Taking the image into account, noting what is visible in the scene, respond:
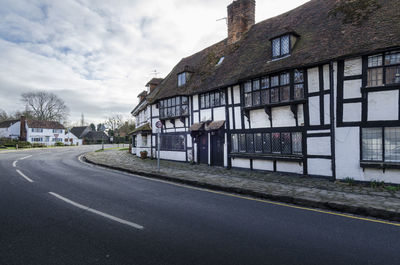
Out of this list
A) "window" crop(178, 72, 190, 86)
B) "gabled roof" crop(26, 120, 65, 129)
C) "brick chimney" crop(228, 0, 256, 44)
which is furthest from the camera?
"gabled roof" crop(26, 120, 65, 129)

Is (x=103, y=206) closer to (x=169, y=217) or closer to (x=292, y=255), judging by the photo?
(x=169, y=217)

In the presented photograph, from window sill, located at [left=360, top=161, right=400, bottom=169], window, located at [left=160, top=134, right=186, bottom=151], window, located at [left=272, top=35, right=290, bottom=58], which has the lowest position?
window sill, located at [left=360, top=161, right=400, bottom=169]

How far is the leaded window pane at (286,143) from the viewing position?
1158cm

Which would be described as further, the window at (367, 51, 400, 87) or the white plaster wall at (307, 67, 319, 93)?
the white plaster wall at (307, 67, 319, 93)

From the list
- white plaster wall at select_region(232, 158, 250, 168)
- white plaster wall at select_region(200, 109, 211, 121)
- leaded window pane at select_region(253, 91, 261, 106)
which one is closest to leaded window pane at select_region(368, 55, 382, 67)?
leaded window pane at select_region(253, 91, 261, 106)

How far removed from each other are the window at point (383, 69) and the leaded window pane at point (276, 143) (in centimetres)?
445

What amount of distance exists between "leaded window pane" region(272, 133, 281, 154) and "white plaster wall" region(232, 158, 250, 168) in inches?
70.9

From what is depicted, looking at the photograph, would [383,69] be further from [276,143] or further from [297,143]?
[276,143]

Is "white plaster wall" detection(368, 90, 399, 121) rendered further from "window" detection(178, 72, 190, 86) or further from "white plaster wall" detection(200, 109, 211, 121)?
"window" detection(178, 72, 190, 86)

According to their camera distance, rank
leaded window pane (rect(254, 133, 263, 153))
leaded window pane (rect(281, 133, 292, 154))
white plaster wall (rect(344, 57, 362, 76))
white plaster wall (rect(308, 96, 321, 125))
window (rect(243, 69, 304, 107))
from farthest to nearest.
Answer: leaded window pane (rect(254, 133, 263, 153)), leaded window pane (rect(281, 133, 292, 154)), window (rect(243, 69, 304, 107)), white plaster wall (rect(308, 96, 321, 125)), white plaster wall (rect(344, 57, 362, 76))

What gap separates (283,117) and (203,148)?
6506 millimetres

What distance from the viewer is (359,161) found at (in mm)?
9477

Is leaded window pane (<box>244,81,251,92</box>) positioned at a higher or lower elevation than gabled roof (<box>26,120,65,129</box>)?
lower

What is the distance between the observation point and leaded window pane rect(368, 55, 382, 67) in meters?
9.22
